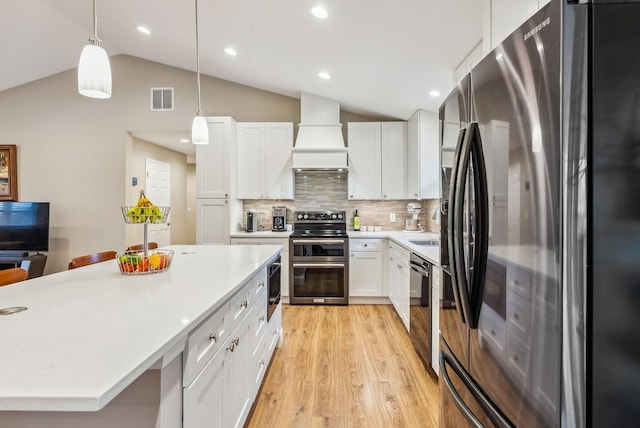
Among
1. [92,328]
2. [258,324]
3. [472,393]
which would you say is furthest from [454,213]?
[258,324]

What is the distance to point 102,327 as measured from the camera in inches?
35.7

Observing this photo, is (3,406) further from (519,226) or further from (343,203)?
(343,203)

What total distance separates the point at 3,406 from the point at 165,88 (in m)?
4.77

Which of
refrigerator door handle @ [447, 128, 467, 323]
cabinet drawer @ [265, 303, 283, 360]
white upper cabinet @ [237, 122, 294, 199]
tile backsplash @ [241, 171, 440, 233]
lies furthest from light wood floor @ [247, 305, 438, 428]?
white upper cabinet @ [237, 122, 294, 199]

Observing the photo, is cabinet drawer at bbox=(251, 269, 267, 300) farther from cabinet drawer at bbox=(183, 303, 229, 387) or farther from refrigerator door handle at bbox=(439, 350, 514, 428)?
refrigerator door handle at bbox=(439, 350, 514, 428)

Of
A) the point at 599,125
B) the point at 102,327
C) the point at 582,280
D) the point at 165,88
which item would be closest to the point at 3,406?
the point at 102,327

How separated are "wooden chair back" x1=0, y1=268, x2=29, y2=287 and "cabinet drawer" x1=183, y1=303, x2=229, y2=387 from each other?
3.82 feet

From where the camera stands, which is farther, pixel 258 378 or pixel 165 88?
pixel 165 88

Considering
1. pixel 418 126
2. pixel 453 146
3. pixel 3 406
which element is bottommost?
pixel 3 406

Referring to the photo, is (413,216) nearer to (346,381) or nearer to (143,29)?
(346,381)

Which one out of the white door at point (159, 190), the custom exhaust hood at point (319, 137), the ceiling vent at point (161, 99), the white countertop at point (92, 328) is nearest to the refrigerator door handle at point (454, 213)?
the white countertop at point (92, 328)

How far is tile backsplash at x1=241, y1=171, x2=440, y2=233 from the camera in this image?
448cm

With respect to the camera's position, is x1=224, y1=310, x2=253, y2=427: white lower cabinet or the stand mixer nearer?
x1=224, y1=310, x2=253, y2=427: white lower cabinet

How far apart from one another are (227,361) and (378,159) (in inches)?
133
